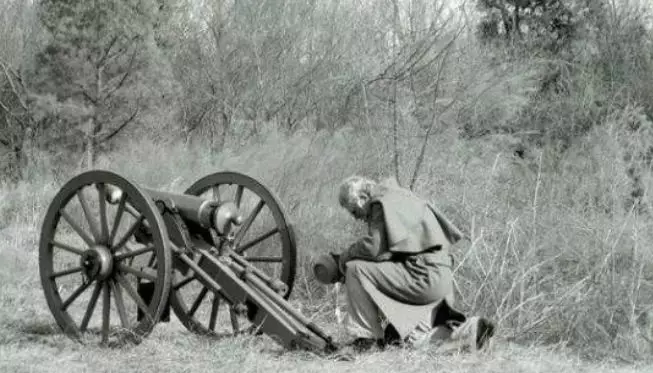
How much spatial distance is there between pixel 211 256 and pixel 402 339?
54.6 inches

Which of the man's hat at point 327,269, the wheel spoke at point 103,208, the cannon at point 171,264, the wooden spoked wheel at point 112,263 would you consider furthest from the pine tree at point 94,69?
the man's hat at point 327,269

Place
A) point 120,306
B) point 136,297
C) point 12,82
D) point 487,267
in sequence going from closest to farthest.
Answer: point 136,297 < point 120,306 < point 487,267 < point 12,82

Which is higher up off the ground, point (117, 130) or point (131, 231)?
point (117, 130)

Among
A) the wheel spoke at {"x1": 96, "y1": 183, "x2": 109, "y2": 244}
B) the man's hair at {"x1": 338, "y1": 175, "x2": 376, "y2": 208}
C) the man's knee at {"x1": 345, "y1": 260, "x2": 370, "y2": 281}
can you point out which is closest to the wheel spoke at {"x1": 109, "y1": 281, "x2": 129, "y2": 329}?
→ the wheel spoke at {"x1": 96, "y1": 183, "x2": 109, "y2": 244}

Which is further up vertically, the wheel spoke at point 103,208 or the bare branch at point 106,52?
the bare branch at point 106,52

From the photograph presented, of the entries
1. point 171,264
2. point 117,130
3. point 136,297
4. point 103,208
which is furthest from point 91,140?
point 171,264

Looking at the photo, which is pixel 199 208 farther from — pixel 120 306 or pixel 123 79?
pixel 123 79

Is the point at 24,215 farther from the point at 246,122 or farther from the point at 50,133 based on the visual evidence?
the point at 246,122

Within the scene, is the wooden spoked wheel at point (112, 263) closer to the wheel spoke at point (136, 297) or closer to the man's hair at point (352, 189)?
the wheel spoke at point (136, 297)

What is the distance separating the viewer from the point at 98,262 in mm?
5938

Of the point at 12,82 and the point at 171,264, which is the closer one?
the point at 171,264

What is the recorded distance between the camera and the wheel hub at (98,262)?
594 cm

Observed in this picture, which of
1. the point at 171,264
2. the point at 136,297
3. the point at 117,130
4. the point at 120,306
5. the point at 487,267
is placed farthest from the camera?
the point at 117,130

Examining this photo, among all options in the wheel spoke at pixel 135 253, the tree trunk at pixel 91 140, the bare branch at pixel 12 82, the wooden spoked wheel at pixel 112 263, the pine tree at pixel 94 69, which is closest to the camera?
the wooden spoked wheel at pixel 112 263
